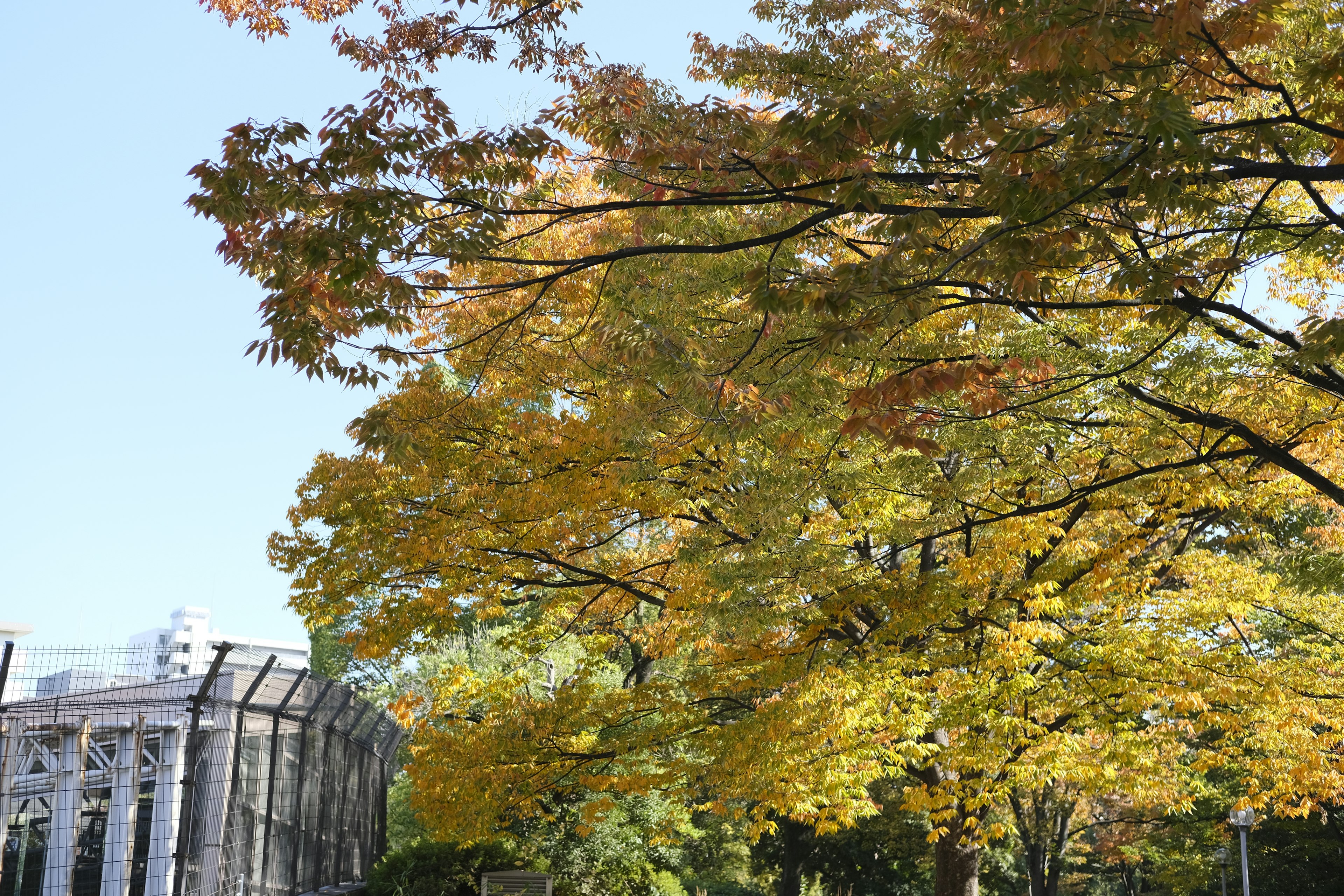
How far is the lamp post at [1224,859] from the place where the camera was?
2316 centimetres

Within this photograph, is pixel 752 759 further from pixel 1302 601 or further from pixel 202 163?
pixel 202 163

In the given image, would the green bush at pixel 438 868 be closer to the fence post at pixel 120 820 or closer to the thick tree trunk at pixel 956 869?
the fence post at pixel 120 820

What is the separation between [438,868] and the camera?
15.9 m

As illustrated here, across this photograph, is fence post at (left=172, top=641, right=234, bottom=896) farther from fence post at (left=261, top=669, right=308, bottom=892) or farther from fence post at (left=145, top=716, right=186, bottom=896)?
fence post at (left=261, top=669, right=308, bottom=892)

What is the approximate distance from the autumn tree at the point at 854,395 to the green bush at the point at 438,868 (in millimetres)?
1836

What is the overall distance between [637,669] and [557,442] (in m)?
10.4

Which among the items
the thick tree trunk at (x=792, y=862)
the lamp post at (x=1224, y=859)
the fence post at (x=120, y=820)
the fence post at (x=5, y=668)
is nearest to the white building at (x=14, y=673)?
the fence post at (x=5, y=668)

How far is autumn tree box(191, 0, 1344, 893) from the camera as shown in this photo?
4.91 metres

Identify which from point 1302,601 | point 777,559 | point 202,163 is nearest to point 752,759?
point 777,559

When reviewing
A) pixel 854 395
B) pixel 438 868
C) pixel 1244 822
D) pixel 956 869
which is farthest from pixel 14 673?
pixel 1244 822

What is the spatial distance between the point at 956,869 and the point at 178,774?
32.4 feet

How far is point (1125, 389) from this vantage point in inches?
312

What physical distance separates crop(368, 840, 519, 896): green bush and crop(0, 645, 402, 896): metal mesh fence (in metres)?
0.57

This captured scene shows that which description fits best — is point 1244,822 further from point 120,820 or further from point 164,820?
point 120,820
